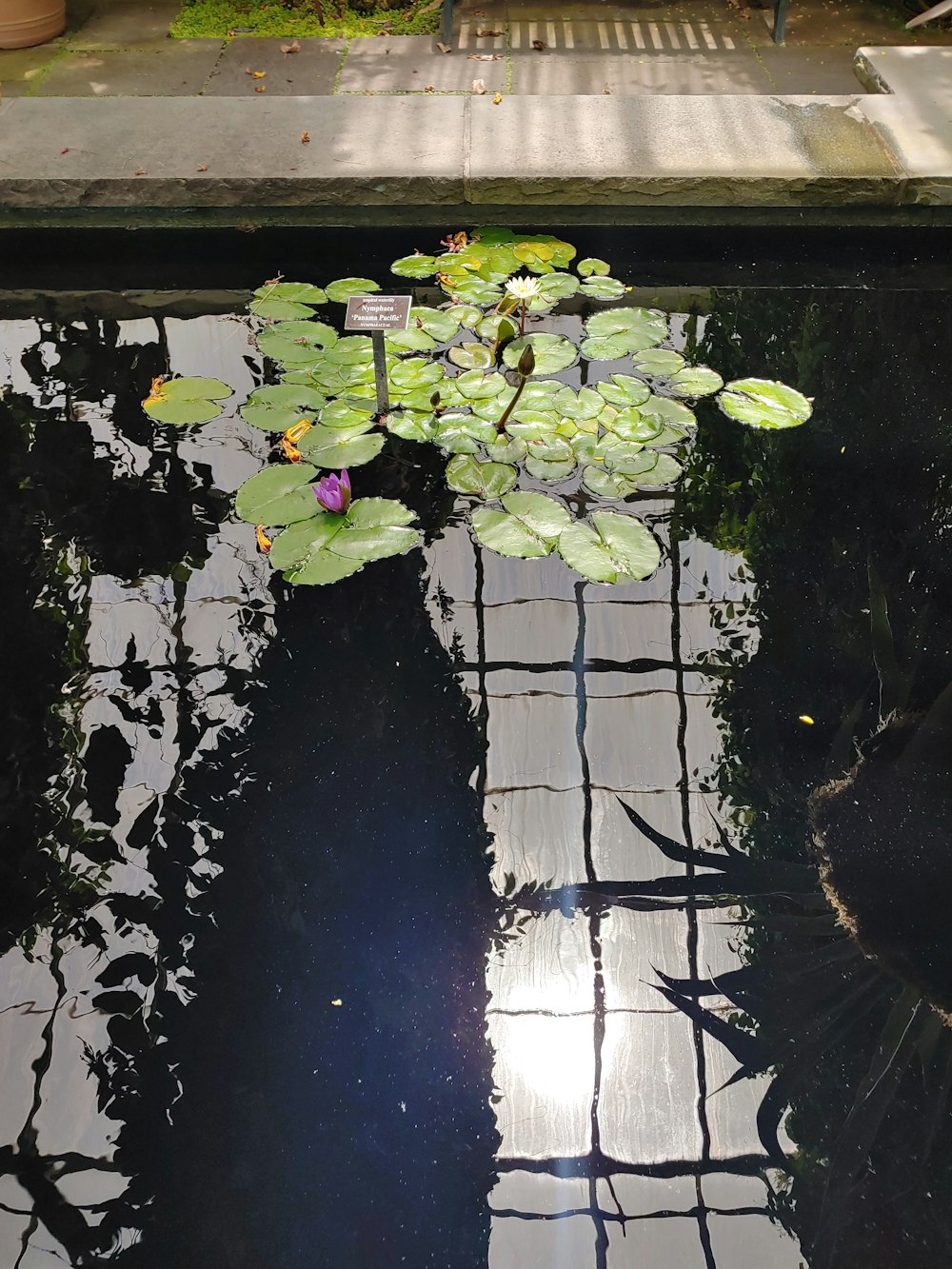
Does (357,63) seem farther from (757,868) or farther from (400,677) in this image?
(757,868)

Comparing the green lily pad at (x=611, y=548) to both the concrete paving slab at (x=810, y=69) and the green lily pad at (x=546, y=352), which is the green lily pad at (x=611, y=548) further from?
the concrete paving slab at (x=810, y=69)

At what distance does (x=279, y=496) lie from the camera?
2.26 meters

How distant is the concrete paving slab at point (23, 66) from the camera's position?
344cm

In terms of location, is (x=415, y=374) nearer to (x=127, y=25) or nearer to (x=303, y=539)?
(x=303, y=539)

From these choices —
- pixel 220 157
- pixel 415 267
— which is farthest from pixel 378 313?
pixel 220 157

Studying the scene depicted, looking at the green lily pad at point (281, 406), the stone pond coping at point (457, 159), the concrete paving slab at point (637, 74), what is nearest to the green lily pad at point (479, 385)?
the green lily pad at point (281, 406)

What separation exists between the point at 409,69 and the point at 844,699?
9.48ft

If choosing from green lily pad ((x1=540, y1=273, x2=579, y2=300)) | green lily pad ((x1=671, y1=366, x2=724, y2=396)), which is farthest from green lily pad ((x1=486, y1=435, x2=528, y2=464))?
green lily pad ((x1=540, y1=273, x2=579, y2=300))

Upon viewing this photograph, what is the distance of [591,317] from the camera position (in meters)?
2.80

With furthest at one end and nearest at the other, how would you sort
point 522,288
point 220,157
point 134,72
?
1. point 134,72
2. point 220,157
3. point 522,288

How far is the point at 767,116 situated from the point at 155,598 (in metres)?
2.55

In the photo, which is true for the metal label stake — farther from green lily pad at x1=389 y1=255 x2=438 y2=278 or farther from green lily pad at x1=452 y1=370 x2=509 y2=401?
green lily pad at x1=389 y1=255 x2=438 y2=278

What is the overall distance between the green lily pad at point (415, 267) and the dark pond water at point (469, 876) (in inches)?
32.9

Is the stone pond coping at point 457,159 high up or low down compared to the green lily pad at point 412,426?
up
